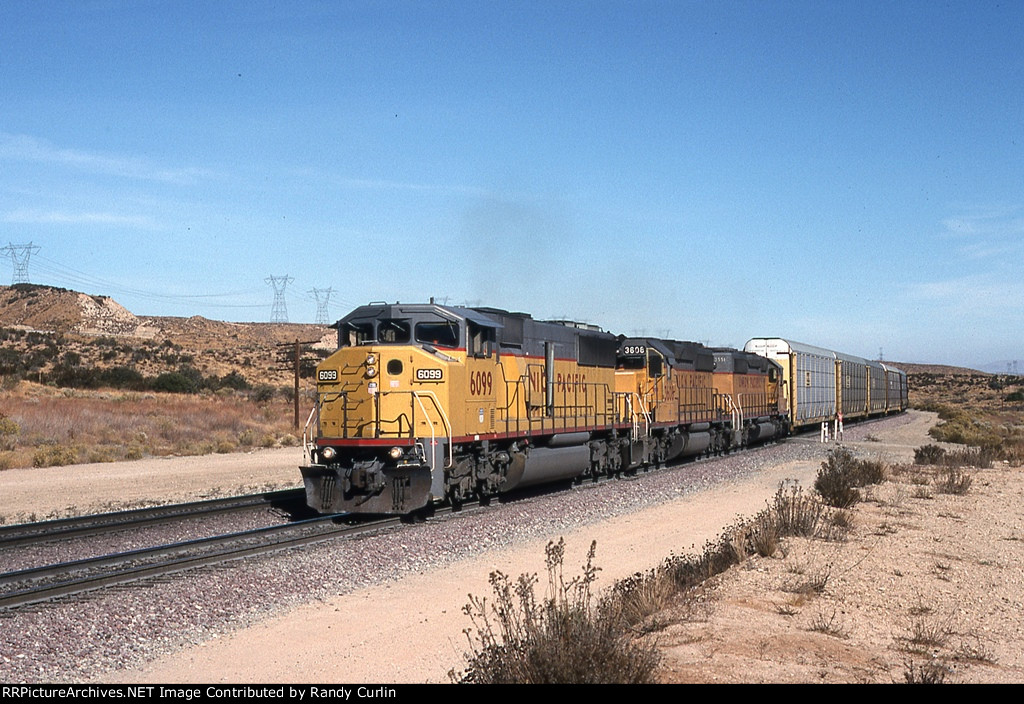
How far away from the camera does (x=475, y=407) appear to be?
51.2 ft

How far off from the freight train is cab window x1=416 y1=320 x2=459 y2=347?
18 millimetres

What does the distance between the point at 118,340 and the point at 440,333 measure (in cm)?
7357

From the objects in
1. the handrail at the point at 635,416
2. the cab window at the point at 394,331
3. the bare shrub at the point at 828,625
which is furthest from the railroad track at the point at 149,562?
the handrail at the point at 635,416

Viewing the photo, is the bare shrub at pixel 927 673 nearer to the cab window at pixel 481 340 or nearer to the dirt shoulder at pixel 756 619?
the dirt shoulder at pixel 756 619

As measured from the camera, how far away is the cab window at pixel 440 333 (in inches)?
596

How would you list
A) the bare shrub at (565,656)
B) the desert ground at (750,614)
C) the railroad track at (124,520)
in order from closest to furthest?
the bare shrub at (565,656), the desert ground at (750,614), the railroad track at (124,520)

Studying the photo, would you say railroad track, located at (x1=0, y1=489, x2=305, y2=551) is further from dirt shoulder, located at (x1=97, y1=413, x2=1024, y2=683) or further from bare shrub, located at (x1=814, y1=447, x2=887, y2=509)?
bare shrub, located at (x1=814, y1=447, x2=887, y2=509)

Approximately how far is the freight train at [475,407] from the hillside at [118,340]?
3016 cm

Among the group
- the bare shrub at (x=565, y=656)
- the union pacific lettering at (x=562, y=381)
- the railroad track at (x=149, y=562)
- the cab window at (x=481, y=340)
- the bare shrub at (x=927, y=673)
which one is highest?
the cab window at (x=481, y=340)

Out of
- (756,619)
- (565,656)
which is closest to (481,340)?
(756,619)

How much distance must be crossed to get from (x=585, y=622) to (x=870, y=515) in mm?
10924

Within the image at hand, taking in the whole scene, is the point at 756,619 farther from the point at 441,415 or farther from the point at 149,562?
the point at 149,562
